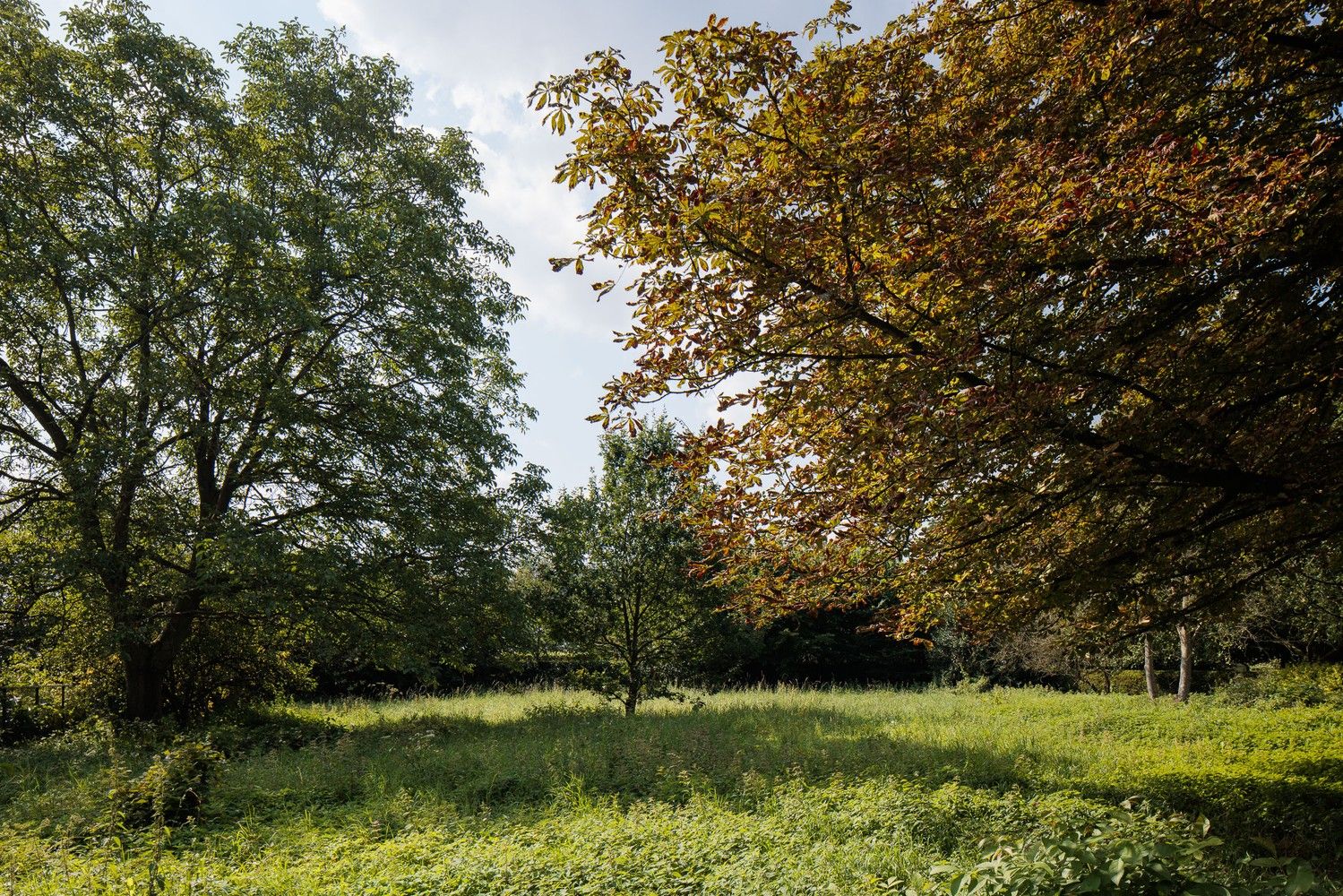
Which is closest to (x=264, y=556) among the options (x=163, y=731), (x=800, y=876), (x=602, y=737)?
(x=163, y=731)

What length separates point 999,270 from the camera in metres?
3.83

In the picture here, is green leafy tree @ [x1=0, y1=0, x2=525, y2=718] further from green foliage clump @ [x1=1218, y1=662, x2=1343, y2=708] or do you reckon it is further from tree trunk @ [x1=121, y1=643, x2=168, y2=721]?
green foliage clump @ [x1=1218, y1=662, x2=1343, y2=708]

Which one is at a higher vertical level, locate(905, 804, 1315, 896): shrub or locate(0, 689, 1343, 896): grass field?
locate(905, 804, 1315, 896): shrub

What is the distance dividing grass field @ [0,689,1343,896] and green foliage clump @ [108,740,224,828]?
132 millimetres

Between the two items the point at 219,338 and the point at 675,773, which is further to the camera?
the point at 219,338

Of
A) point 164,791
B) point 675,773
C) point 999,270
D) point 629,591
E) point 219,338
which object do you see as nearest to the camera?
point 999,270

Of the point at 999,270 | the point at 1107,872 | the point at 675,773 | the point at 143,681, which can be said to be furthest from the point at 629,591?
the point at 1107,872

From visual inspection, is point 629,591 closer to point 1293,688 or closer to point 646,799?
point 646,799

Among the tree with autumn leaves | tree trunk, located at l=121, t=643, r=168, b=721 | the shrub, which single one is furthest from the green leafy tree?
the shrub

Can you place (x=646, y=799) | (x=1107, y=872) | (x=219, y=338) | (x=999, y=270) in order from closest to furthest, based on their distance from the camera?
(x=1107, y=872) → (x=999, y=270) → (x=646, y=799) → (x=219, y=338)

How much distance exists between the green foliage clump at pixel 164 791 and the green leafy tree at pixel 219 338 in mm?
3436

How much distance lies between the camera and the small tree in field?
15.0 metres

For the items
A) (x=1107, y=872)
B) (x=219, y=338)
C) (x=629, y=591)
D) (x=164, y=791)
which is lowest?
(x=164, y=791)

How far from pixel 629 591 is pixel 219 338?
914 centimetres
